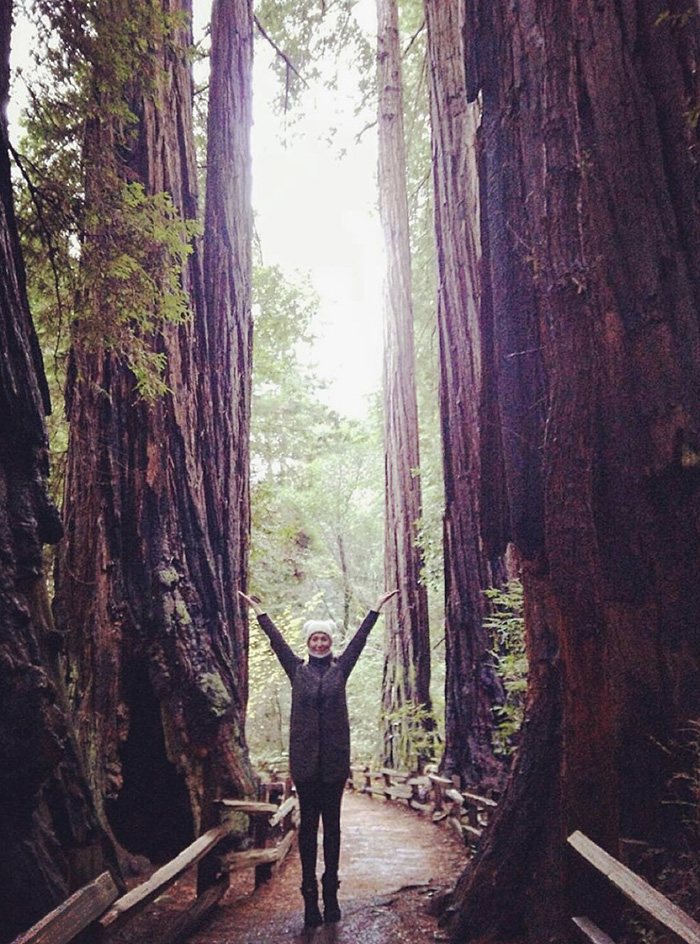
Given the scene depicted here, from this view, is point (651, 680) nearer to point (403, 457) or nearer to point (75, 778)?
point (75, 778)

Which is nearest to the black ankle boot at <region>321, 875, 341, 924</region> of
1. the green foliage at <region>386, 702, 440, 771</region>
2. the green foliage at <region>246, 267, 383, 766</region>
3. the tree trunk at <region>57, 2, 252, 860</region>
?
the tree trunk at <region>57, 2, 252, 860</region>

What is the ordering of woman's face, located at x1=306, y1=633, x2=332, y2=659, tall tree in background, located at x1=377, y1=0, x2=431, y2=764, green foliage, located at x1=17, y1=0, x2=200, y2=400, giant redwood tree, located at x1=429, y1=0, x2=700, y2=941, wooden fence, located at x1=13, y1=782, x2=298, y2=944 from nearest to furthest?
wooden fence, located at x1=13, y1=782, x2=298, y2=944
giant redwood tree, located at x1=429, y1=0, x2=700, y2=941
green foliage, located at x1=17, y1=0, x2=200, y2=400
woman's face, located at x1=306, y1=633, x2=332, y2=659
tall tree in background, located at x1=377, y1=0, x2=431, y2=764

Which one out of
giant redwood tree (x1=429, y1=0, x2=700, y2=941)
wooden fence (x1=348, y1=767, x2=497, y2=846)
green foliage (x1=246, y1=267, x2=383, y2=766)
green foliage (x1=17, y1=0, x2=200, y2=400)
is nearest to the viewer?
giant redwood tree (x1=429, y1=0, x2=700, y2=941)

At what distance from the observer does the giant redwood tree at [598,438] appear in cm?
330

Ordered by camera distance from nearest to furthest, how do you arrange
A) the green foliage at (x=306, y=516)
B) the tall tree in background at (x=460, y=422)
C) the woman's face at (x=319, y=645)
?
1. the woman's face at (x=319, y=645)
2. the tall tree in background at (x=460, y=422)
3. the green foliage at (x=306, y=516)

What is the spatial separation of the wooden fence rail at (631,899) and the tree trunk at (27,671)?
6.80 ft

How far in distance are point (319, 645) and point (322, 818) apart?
3.38ft

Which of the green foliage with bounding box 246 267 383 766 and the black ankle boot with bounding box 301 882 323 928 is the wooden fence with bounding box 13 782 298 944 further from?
the green foliage with bounding box 246 267 383 766

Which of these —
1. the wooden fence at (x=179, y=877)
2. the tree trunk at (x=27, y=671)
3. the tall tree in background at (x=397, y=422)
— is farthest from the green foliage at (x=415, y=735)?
the tree trunk at (x=27, y=671)

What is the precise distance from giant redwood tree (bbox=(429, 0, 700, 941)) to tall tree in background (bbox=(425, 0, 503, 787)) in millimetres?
4085

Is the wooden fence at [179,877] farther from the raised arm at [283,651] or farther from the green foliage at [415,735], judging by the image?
the green foliage at [415,735]

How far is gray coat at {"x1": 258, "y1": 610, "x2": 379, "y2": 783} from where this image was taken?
4535 mm

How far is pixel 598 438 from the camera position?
3.49 m

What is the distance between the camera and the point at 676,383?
3369 millimetres
